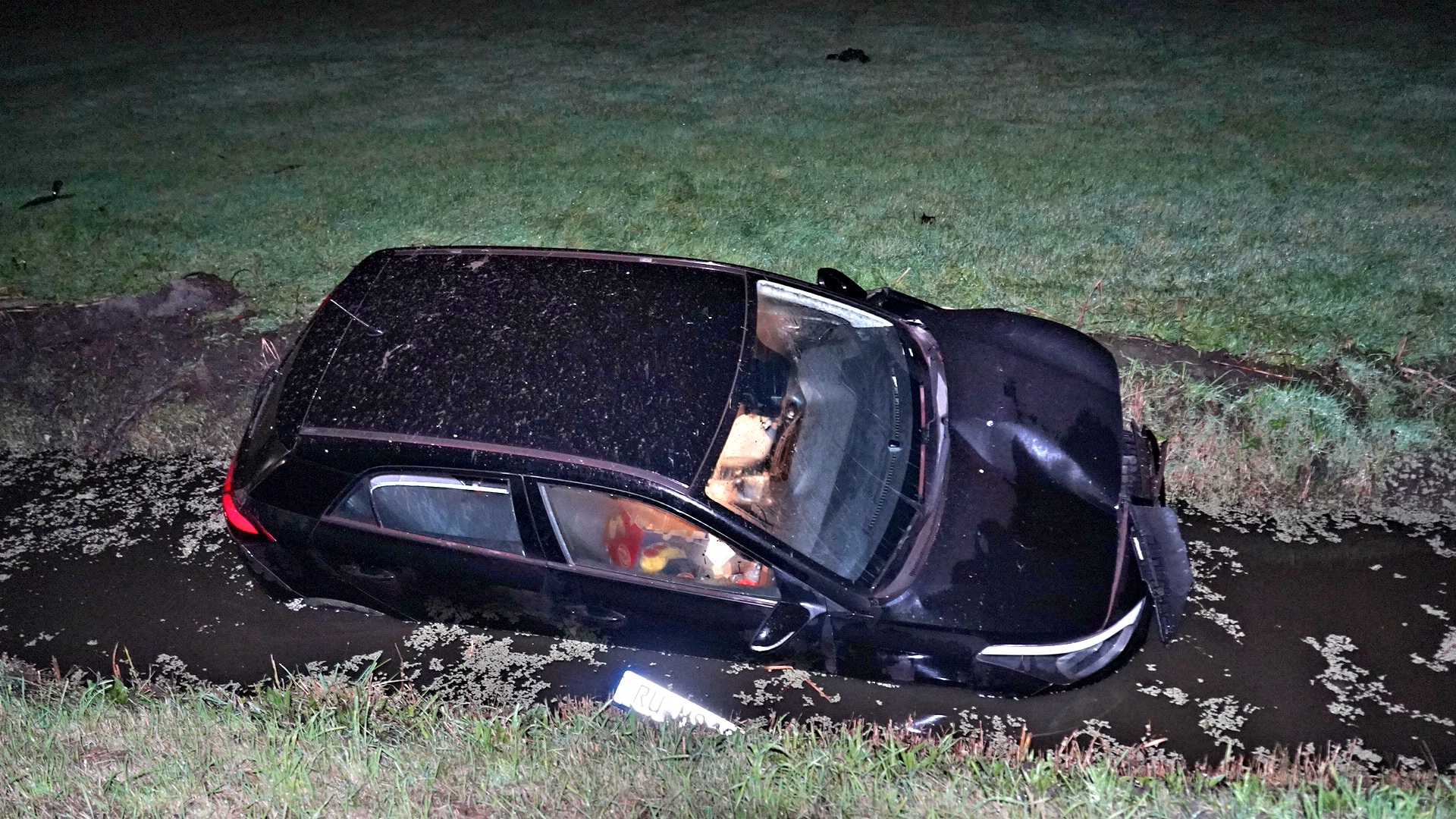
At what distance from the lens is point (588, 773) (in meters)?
3.35

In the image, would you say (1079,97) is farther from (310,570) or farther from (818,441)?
(310,570)

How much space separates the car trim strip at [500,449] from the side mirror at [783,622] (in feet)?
1.75

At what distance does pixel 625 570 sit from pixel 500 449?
60 cm

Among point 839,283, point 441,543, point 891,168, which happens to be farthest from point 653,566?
point 891,168

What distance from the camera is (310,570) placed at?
12.9ft

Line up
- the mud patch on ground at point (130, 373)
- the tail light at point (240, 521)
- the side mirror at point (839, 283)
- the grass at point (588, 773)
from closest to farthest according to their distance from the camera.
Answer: the grass at point (588, 773) → the tail light at point (240, 521) → the side mirror at point (839, 283) → the mud patch on ground at point (130, 373)

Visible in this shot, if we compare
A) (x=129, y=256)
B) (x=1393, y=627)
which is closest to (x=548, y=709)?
(x=1393, y=627)

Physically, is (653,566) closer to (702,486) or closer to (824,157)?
(702,486)

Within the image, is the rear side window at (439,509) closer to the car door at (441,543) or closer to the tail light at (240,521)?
the car door at (441,543)

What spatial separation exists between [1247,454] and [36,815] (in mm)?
5156

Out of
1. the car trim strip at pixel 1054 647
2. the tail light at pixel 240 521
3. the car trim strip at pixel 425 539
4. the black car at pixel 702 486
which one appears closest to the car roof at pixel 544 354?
the black car at pixel 702 486

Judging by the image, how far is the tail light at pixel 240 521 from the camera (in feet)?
12.8

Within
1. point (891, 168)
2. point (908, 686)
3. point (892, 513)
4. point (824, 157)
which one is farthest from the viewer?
point (824, 157)

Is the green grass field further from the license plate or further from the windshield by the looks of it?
the license plate
